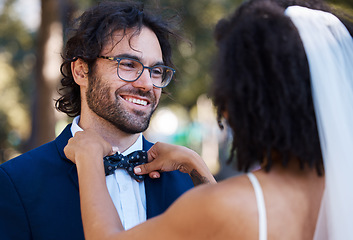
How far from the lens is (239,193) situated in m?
1.74

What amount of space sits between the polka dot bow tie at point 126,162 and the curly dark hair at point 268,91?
1.02 m

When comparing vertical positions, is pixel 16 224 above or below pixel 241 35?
below

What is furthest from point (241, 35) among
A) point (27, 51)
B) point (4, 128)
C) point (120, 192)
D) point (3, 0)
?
point (4, 128)

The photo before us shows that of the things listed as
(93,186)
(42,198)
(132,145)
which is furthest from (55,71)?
(93,186)

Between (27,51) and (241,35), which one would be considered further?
(27,51)

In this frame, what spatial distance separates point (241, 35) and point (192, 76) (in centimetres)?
1301

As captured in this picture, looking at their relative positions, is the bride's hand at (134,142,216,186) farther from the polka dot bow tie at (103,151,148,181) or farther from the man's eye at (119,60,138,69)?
the man's eye at (119,60,138,69)

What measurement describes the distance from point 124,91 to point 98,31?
53 cm

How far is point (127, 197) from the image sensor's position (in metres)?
2.64

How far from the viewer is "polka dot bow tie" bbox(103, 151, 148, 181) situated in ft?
8.56

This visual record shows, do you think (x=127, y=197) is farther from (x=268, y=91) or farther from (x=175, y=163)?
(x=268, y=91)

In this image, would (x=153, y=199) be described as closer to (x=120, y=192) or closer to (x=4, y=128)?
(x=120, y=192)

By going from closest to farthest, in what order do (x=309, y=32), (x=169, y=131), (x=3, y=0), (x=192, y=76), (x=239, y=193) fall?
1. (x=239, y=193)
2. (x=309, y=32)
3. (x=192, y=76)
4. (x=3, y=0)
5. (x=169, y=131)

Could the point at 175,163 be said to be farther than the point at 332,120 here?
Yes
